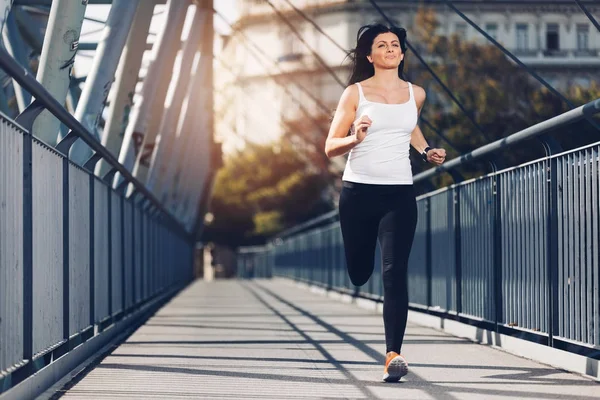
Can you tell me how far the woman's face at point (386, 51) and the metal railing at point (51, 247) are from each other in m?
1.69

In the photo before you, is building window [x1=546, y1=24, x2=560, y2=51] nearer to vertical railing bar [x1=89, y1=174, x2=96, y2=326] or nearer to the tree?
the tree

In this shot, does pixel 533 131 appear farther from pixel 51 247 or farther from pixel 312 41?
pixel 312 41

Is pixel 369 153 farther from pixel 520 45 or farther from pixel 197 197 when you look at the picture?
pixel 197 197

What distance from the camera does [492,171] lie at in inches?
360

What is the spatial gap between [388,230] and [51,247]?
72.3 inches

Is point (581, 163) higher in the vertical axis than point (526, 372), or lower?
higher

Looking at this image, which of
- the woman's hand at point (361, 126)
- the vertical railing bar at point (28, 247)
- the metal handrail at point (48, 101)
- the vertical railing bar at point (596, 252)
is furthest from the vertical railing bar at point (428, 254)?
the vertical railing bar at point (28, 247)

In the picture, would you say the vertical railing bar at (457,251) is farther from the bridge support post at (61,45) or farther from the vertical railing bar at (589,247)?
the vertical railing bar at (589,247)

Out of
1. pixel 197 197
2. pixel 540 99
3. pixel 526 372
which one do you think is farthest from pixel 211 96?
pixel 526 372

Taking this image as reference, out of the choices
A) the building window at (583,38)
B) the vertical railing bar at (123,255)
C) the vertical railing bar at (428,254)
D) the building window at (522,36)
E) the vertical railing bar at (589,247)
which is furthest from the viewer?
the building window at (522,36)

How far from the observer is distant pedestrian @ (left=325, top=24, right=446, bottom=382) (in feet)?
22.1

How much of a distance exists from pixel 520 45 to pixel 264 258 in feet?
85.8

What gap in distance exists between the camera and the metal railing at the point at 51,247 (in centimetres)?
581

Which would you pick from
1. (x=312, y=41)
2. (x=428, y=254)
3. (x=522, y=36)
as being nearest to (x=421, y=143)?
(x=428, y=254)
